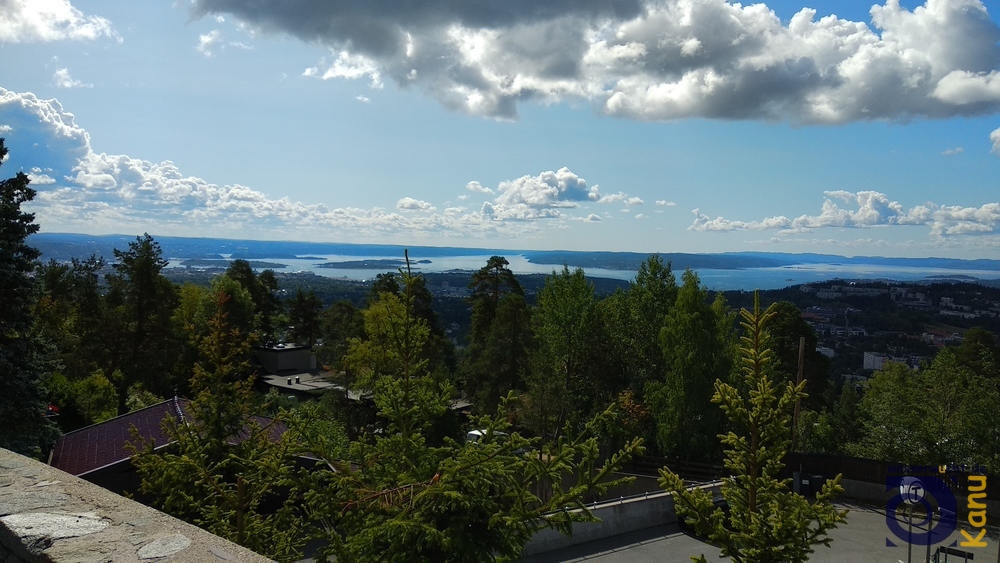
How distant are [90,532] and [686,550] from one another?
16216 mm

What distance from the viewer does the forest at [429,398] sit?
17.7 feet

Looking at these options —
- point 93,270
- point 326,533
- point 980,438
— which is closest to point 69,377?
point 93,270

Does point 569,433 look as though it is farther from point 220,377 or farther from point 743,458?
point 220,377

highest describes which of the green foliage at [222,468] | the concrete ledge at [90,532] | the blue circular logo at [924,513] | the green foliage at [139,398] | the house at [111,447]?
the concrete ledge at [90,532]

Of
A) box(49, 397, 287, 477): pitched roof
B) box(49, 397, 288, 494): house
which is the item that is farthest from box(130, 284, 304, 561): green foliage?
box(49, 397, 287, 477): pitched roof

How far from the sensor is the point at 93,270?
3731 centimetres

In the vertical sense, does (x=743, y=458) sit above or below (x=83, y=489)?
below

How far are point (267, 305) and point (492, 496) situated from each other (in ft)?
178

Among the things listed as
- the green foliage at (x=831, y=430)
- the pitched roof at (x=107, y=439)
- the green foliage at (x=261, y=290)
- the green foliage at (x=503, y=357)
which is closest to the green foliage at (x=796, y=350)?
the green foliage at (x=831, y=430)

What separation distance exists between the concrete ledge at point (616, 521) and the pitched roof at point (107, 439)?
7274 mm

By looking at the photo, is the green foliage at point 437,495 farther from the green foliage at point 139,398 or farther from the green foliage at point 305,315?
the green foliage at point 305,315

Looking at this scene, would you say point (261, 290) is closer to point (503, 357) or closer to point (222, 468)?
point (503, 357)

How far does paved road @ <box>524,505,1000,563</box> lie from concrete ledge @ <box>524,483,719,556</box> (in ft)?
0.67

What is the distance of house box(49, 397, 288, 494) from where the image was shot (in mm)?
15156
